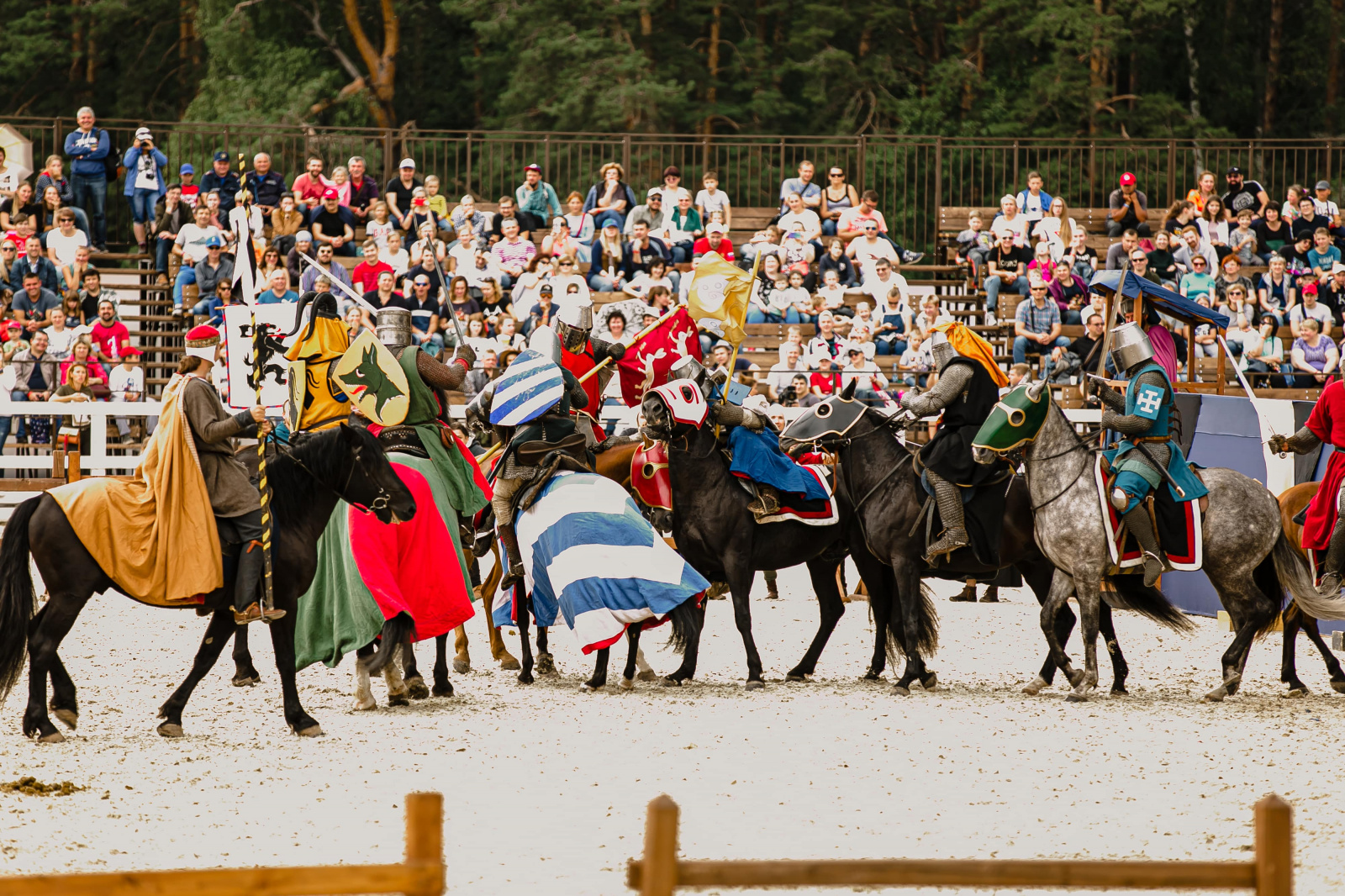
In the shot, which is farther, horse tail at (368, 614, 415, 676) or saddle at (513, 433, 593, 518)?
saddle at (513, 433, 593, 518)

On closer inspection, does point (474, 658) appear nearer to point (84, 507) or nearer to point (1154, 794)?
point (84, 507)

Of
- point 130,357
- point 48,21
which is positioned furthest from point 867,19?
point 130,357

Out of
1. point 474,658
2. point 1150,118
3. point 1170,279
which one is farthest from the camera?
point 1150,118

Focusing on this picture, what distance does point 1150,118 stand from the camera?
29.4 metres

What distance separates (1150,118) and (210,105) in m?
16.8

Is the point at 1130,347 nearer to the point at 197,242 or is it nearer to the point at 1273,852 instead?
the point at 1273,852

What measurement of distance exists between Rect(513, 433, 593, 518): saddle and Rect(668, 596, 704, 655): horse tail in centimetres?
104

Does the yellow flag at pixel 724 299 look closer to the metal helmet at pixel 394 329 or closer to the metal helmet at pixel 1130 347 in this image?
the metal helmet at pixel 394 329

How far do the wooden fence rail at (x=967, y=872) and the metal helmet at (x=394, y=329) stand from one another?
20.2 feet

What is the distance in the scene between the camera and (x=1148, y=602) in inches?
386

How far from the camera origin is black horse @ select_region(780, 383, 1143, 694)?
977 cm

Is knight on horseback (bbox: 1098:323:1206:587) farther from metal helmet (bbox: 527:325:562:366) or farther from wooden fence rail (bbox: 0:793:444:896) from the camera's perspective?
wooden fence rail (bbox: 0:793:444:896)

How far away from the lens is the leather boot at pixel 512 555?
9469 mm

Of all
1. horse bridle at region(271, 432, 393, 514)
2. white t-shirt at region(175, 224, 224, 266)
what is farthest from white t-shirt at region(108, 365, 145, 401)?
horse bridle at region(271, 432, 393, 514)
